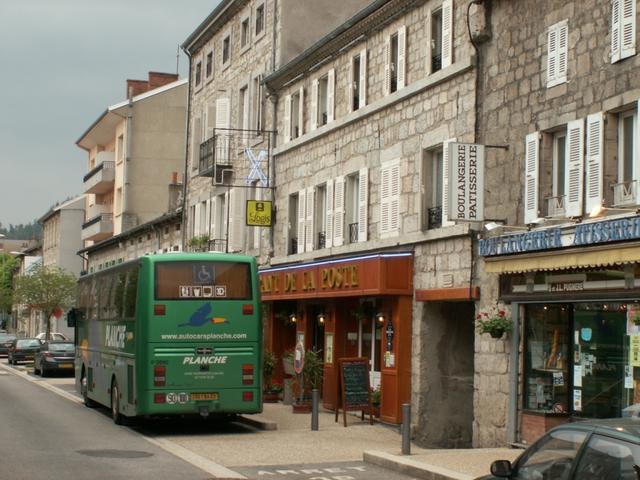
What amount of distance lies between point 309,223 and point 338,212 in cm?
219

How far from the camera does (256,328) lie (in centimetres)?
2100

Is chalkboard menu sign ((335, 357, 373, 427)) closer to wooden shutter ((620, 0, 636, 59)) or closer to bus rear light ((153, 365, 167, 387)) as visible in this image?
bus rear light ((153, 365, 167, 387))

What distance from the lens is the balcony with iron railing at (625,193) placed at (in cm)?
1508

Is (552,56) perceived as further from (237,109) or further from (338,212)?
(237,109)

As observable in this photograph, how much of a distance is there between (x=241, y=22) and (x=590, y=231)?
70.9ft

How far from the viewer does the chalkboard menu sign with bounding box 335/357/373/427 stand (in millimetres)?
21609

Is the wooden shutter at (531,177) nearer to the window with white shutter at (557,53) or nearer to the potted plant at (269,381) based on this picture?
the window with white shutter at (557,53)

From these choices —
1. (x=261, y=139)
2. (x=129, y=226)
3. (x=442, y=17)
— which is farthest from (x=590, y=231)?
(x=129, y=226)

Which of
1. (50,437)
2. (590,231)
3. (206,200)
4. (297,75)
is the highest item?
(297,75)

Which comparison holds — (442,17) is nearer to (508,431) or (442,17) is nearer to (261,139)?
(508,431)

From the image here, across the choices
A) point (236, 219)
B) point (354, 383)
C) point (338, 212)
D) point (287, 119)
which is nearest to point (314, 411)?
point (354, 383)

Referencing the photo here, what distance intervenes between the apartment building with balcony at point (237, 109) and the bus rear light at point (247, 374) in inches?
392

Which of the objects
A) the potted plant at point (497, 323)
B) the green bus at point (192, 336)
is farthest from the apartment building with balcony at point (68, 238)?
the potted plant at point (497, 323)

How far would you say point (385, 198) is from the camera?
2314 cm
